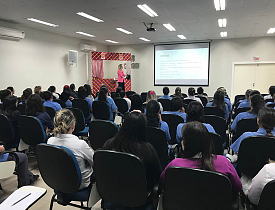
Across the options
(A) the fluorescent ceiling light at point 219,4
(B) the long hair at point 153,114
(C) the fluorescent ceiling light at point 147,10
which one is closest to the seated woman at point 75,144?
(B) the long hair at point 153,114

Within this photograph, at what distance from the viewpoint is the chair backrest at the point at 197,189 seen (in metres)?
1.18

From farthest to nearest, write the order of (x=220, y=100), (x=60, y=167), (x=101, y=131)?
(x=220, y=100), (x=101, y=131), (x=60, y=167)

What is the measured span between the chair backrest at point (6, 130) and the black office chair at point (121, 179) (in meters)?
2.10

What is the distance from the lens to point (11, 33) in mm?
7379

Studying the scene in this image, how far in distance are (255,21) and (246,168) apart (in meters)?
7.17

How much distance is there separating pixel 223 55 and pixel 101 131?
1022cm

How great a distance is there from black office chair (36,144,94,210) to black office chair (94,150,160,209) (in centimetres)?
23

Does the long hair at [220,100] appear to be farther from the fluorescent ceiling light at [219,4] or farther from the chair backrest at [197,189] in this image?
the chair backrest at [197,189]

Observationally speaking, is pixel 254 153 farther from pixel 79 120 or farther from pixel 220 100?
pixel 79 120

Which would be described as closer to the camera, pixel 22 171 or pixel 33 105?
pixel 22 171

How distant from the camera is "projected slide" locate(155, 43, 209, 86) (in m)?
11.5

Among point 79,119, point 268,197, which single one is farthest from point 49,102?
point 268,197

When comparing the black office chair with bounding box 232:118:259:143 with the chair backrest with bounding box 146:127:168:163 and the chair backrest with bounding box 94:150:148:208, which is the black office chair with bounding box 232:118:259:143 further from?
the chair backrest with bounding box 94:150:148:208

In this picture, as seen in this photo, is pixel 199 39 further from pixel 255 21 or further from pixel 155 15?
pixel 155 15
